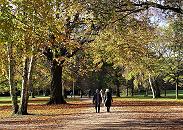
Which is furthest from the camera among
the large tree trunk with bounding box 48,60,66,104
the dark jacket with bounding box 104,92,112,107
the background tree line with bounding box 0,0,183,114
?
the large tree trunk with bounding box 48,60,66,104

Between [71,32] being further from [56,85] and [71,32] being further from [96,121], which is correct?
[96,121]

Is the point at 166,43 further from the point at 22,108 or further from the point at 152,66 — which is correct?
the point at 22,108

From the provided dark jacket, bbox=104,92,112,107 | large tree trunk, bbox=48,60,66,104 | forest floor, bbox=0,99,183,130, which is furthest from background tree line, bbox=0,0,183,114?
dark jacket, bbox=104,92,112,107

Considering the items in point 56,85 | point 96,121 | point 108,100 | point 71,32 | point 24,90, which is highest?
point 71,32

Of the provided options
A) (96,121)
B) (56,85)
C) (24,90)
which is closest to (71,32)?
(24,90)

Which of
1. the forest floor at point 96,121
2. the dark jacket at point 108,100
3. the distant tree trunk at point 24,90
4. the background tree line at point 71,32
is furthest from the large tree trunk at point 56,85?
the distant tree trunk at point 24,90

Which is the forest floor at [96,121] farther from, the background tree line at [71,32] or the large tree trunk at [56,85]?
the large tree trunk at [56,85]

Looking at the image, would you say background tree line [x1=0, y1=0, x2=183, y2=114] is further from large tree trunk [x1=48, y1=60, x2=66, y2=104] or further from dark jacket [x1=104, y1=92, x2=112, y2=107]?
dark jacket [x1=104, y1=92, x2=112, y2=107]

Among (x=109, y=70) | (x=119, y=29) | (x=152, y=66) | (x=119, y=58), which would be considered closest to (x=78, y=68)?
(x=152, y=66)

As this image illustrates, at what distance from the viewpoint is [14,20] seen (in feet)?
56.6

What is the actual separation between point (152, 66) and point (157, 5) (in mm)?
45411

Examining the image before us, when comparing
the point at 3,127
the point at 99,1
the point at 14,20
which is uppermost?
the point at 99,1

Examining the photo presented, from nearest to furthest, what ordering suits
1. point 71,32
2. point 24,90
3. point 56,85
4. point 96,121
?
→ point 96,121 → point 24,90 → point 71,32 → point 56,85

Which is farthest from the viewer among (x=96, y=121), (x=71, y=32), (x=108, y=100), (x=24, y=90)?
(x=71, y=32)
